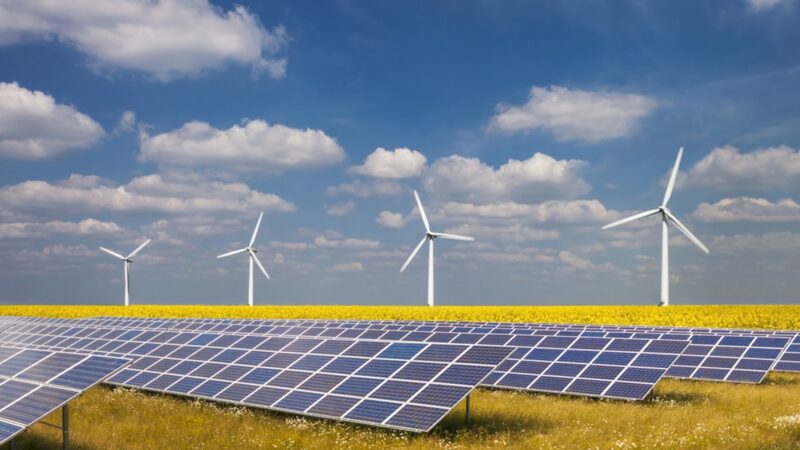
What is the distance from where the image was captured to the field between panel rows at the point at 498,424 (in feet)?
59.5

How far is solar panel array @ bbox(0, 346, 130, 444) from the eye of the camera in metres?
15.3

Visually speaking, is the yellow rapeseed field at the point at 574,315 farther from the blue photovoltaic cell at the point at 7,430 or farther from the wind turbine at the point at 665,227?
the blue photovoltaic cell at the point at 7,430

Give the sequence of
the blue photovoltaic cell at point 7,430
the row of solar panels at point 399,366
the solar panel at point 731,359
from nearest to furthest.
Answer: the blue photovoltaic cell at point 7,430, the row of solar panels at point 399,366, the solar panel at point 731,359

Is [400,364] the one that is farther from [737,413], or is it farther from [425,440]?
[737,413]

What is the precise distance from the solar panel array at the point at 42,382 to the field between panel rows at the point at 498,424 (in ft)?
6.78

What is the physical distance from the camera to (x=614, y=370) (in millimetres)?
23953

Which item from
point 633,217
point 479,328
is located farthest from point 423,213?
point 479,328

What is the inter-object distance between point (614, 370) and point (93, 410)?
1695 cm

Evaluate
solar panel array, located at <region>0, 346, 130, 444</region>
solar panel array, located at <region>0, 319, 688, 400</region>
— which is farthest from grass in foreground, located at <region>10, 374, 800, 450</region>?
solar panel array, located at <region>0, 346, 130, 444</region>

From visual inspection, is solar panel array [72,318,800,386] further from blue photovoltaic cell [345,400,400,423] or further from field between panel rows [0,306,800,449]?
blue photovoltaic cell [345,400,400,423]

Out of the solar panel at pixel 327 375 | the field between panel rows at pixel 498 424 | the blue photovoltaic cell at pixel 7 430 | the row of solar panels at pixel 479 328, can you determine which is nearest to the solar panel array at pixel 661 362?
the row of solar panels at pixel 479 328

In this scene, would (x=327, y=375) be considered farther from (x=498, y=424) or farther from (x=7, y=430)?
(x=7, y=430)

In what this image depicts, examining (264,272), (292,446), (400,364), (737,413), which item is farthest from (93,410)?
(264,272)

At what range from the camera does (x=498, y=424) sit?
20578 millimetres
